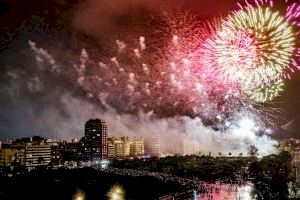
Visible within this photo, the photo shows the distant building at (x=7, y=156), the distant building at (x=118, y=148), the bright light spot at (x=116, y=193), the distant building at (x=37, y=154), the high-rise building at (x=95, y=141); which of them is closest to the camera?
the bright light spot at (x=116, y=193)

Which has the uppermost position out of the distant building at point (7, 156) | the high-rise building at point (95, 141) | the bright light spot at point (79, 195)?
the high-rise building at point (95, 141)

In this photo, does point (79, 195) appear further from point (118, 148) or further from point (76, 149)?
point (118, 148)

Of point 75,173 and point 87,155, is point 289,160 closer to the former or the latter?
point 75,173

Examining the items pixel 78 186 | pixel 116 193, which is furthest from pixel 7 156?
pixel 116 193

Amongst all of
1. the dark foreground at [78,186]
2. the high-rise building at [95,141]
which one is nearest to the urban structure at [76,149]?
the high-rise building at [95,141]

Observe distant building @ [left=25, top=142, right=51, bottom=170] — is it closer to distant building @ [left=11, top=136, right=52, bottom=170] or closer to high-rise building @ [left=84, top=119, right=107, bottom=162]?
distant building @ [left=11, top=136, right=52, bottom=170]

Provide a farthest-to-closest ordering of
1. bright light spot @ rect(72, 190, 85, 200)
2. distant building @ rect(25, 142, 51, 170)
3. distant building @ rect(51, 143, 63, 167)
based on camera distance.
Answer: distant building @ rect(51, 143, 63, 167)
distant building @ rect(25, 142, 51, 170)
bright light spot @ rect(72, 190, 85, 200)

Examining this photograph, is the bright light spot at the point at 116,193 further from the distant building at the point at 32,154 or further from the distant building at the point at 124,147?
the distant building at the point at 124,147

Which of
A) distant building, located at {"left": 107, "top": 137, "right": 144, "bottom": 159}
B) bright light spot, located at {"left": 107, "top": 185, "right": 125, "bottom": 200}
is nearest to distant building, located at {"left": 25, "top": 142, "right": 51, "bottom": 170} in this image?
distant building, located at {"left": 107, "top": 137, "right": 144, "bottom": 159}
